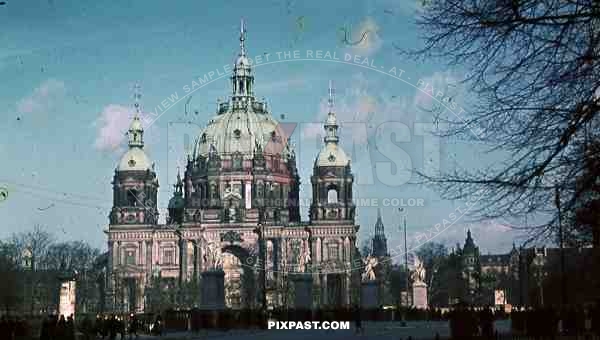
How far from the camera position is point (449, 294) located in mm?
114938

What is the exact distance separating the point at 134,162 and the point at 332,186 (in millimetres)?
25823

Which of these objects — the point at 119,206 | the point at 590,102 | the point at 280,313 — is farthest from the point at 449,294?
the point at 590,102

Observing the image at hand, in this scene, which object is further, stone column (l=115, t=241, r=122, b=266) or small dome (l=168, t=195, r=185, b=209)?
small dome (l=168, t=195, r=185, b=209)

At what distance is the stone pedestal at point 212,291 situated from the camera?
55781mm

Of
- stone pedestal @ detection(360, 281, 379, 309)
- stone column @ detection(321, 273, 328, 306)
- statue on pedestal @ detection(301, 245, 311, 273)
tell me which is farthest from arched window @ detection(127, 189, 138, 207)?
stone pedestal @ detection(360, 281, 379, 309)

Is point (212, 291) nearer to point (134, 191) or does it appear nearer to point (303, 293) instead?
point (303, 293)

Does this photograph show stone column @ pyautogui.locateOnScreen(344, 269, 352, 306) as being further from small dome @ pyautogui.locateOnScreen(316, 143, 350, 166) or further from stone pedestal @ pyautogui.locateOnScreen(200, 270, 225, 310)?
stone pedestal @ pyautogui.locateOnScreen(200, 270, 225, 310)

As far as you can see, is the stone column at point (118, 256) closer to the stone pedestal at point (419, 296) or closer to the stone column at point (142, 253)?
the stone column at point (142, 253)

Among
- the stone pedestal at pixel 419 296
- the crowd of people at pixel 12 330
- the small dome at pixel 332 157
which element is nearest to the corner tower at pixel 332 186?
the small dome at pixel 332 157

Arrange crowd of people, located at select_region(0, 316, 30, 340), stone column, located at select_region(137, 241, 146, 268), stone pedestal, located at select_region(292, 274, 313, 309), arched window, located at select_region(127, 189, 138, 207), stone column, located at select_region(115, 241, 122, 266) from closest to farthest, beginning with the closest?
crowd of people, located at select_region(0, 316, 30, 340) → stone pedestal, located at select_region(292, 274, 313, 309) → stone column, located at select_region(115, 241, 122, 266) → stone column, located at select_region(137, 241, 146, 268) → arched window, located at select_region(127, 189, 138, 207)

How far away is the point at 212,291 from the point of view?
184 ft

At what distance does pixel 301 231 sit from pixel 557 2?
4751 inches

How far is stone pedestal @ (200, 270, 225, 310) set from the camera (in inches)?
2196

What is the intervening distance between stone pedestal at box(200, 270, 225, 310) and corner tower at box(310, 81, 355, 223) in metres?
78.5
